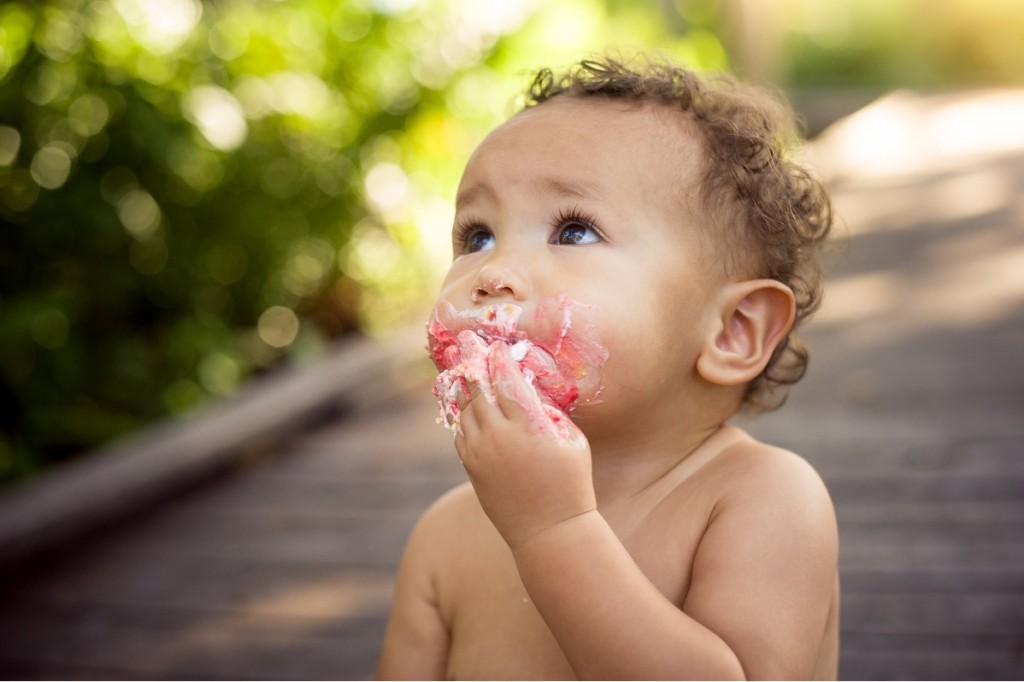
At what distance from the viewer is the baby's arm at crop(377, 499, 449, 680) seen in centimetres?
149

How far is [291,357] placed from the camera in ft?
14.0

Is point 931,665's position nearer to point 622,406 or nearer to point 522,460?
point 622,406

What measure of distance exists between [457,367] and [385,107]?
3303 mm

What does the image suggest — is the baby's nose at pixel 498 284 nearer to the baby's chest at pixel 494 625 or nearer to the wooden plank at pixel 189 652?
the baby's chest at pixel 494 625

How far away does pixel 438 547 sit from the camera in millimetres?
1523

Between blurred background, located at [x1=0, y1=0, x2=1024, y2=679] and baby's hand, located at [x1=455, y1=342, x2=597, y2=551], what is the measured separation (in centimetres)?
96

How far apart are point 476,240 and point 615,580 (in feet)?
1.54

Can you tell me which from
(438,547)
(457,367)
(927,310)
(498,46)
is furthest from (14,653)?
(927,310)

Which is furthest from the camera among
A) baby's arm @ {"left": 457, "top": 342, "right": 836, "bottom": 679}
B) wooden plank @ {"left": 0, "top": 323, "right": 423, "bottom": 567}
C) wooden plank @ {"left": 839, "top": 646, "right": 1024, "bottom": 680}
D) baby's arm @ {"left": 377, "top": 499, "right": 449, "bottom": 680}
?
wooden plank @ {"left": 0, "top": 323, "right": 423, "bottom": 567}

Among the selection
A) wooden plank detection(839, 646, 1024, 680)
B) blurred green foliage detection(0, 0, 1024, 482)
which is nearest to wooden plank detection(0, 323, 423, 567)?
blurred green foliage detection(0, 0, 1024, 482)

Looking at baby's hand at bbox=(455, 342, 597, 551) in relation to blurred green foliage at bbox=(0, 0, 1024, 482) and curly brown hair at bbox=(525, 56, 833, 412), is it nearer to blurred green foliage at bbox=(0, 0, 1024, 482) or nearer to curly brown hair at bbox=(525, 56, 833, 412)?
curly brown hair at bbox=(525, 56, 833, 412)

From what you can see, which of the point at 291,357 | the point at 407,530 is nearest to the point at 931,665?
the point at 407,530

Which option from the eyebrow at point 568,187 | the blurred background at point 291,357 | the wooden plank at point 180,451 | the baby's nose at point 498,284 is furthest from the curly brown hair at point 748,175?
the wooden plank at point 180,451

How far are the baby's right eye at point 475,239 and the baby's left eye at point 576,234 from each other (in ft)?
0.31
